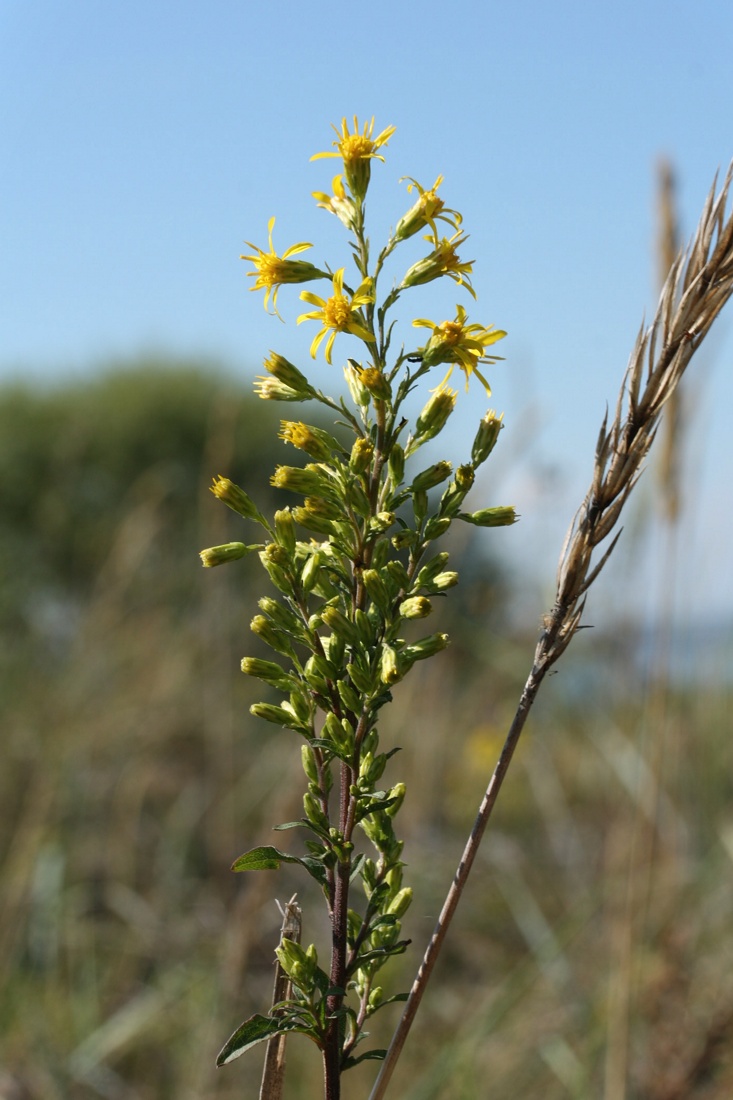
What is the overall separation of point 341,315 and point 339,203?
15 cm

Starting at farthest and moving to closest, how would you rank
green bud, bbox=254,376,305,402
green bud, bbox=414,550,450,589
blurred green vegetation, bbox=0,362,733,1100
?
1. blurred green vegetation, bbox=0,362,733,1100
2. green bud, bbox=254,376,305,402
3. green bud, bbox=414,550,450,589

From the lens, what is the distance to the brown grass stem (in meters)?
0.71

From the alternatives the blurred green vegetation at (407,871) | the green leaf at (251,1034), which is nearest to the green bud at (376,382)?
the green leaf at (251,1034)

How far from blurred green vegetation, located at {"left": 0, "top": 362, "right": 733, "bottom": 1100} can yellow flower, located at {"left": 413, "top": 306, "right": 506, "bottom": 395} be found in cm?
88

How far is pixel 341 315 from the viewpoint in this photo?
77 cm

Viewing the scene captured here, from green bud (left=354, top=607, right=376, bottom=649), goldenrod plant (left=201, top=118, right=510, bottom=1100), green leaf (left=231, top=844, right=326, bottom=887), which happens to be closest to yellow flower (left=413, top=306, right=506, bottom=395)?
goldenrod plant (left=201, top=118, right=510, bottom=1100)

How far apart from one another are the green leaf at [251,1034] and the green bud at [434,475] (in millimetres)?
413

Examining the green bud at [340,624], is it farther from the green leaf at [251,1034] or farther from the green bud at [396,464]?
the green leaf at [251,1034]

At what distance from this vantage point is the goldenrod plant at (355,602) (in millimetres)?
741

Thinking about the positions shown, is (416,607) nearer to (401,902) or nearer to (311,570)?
(311,570)

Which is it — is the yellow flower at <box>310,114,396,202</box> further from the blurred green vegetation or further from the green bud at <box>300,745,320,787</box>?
the blurred green vegetation

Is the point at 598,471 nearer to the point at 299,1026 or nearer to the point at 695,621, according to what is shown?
the point at 299,1026

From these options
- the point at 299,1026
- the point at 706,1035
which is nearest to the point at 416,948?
the point at 706,1035

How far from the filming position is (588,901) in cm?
275
